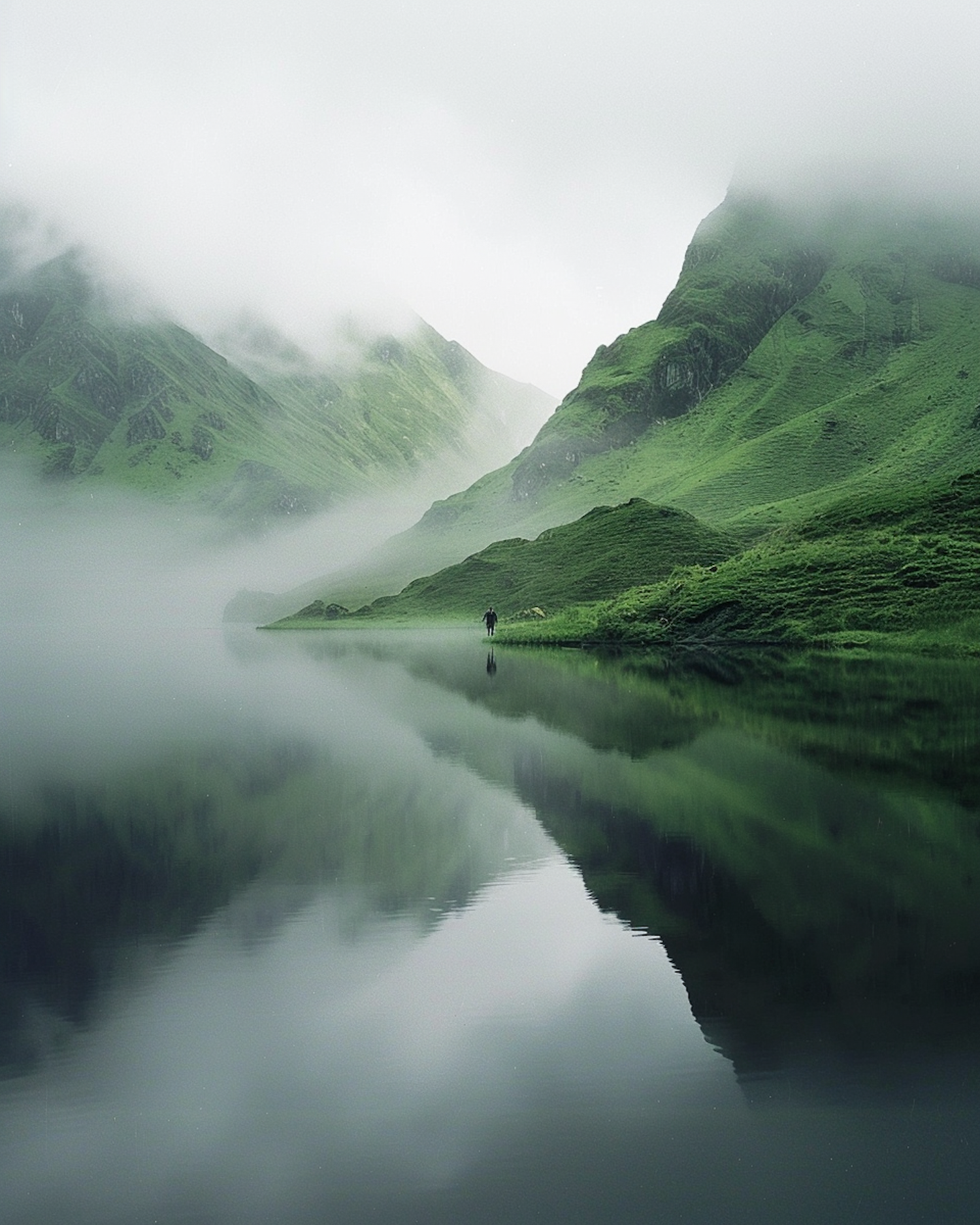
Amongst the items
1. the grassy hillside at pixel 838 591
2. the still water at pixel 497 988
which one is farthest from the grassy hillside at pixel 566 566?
the still water at pixel 497 988

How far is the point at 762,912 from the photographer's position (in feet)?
40.1

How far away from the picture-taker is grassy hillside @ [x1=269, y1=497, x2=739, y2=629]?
398 feet

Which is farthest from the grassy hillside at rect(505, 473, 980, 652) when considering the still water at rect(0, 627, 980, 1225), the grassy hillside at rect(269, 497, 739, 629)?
the still water at rect(0, 627, 980, 1225)

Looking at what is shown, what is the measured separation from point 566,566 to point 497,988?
404 feet

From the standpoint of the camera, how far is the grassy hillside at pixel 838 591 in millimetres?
66688

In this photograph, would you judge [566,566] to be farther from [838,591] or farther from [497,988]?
[497,988]

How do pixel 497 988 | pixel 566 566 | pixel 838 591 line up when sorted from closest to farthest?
pixel 497 988 → pixel 838 591 → pixel 566 566

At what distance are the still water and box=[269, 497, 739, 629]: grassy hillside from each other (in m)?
87.1

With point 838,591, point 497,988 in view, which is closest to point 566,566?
point 838,591

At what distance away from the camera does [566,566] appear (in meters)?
133

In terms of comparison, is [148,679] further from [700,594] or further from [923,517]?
[923,517]

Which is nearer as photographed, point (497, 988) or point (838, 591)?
point (497, 988)

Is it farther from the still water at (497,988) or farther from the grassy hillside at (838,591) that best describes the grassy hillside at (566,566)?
the still water at (497,988)

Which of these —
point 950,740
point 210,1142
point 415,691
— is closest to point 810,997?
point 210,1142
